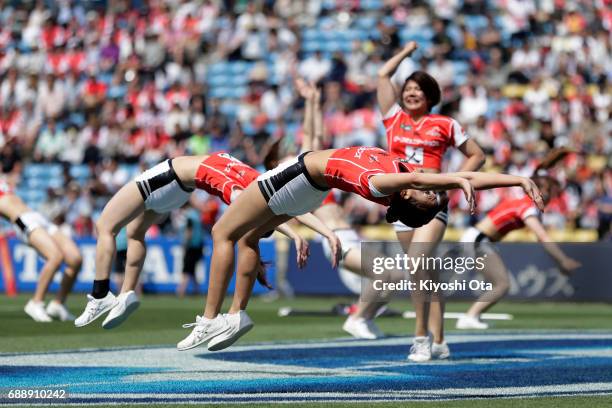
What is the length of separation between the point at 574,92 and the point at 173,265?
923 centimetres

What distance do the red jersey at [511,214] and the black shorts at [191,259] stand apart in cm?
933

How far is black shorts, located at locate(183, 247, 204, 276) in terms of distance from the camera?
2339 cm

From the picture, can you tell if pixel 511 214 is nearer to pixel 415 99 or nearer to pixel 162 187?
pixel 415 99

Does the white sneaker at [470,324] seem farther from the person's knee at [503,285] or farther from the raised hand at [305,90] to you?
the raised hand at [305,90]

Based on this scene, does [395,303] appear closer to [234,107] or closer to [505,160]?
[505,160]

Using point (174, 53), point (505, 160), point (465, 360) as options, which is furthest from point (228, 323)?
point (174, 53)

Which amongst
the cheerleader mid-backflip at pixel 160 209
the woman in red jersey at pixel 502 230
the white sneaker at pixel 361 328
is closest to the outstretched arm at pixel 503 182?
the cheerleader mid-backflip at pixel 160 209

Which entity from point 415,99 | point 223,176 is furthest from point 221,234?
point 415,99

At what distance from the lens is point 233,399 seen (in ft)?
26.2

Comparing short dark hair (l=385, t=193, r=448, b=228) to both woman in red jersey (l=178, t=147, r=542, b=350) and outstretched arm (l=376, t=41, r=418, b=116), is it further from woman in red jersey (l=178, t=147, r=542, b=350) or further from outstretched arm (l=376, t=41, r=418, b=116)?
outstretched arm (l=376, t=41, r=418, b=116)

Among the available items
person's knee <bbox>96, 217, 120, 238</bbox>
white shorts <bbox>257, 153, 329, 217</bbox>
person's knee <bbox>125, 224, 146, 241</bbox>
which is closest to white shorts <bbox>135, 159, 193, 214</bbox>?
person's knee <bbox>96, 217, 120, 238</bbox>

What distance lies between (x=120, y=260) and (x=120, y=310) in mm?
12238

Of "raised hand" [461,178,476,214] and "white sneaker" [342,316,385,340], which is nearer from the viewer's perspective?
"raised hand" [461,178,476,214]

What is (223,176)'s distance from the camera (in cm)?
981
